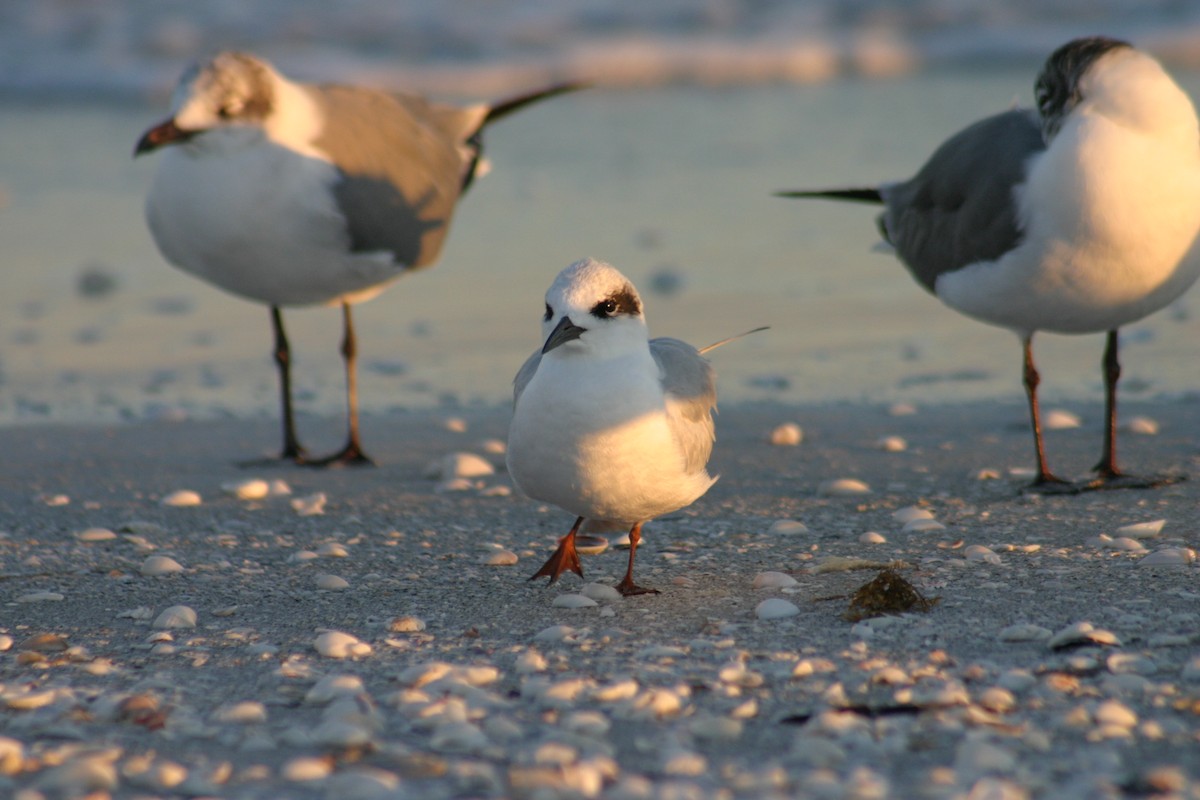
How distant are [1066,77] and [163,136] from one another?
325 cm

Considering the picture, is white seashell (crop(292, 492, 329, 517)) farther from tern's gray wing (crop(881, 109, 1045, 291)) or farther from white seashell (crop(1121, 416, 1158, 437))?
white seashell (crop(1121, 416, 1158, 437))

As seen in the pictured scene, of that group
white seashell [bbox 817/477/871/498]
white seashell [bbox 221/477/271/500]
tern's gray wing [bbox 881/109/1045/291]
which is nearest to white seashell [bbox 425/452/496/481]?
white seashell [bbox 221/477/271/500]

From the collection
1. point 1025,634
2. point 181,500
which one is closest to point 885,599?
point 1025,634

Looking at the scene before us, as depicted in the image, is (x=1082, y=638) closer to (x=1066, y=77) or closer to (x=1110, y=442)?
(x=1110, y=442)

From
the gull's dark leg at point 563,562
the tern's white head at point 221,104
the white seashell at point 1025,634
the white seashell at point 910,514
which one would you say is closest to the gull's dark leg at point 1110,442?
the white seashell at point 910,514

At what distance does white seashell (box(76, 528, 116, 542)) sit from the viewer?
4.71m

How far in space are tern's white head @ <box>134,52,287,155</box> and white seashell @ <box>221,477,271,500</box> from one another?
4.63 ft

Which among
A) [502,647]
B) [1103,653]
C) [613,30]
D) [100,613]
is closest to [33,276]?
[100,613]

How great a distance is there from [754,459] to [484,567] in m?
1.48

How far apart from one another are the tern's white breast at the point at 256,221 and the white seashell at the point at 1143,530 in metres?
2.99

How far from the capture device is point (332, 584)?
4.23 metres

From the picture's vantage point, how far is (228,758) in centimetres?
299

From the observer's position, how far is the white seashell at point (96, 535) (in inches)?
186

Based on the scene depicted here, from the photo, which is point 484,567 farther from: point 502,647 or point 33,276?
point 33,276
